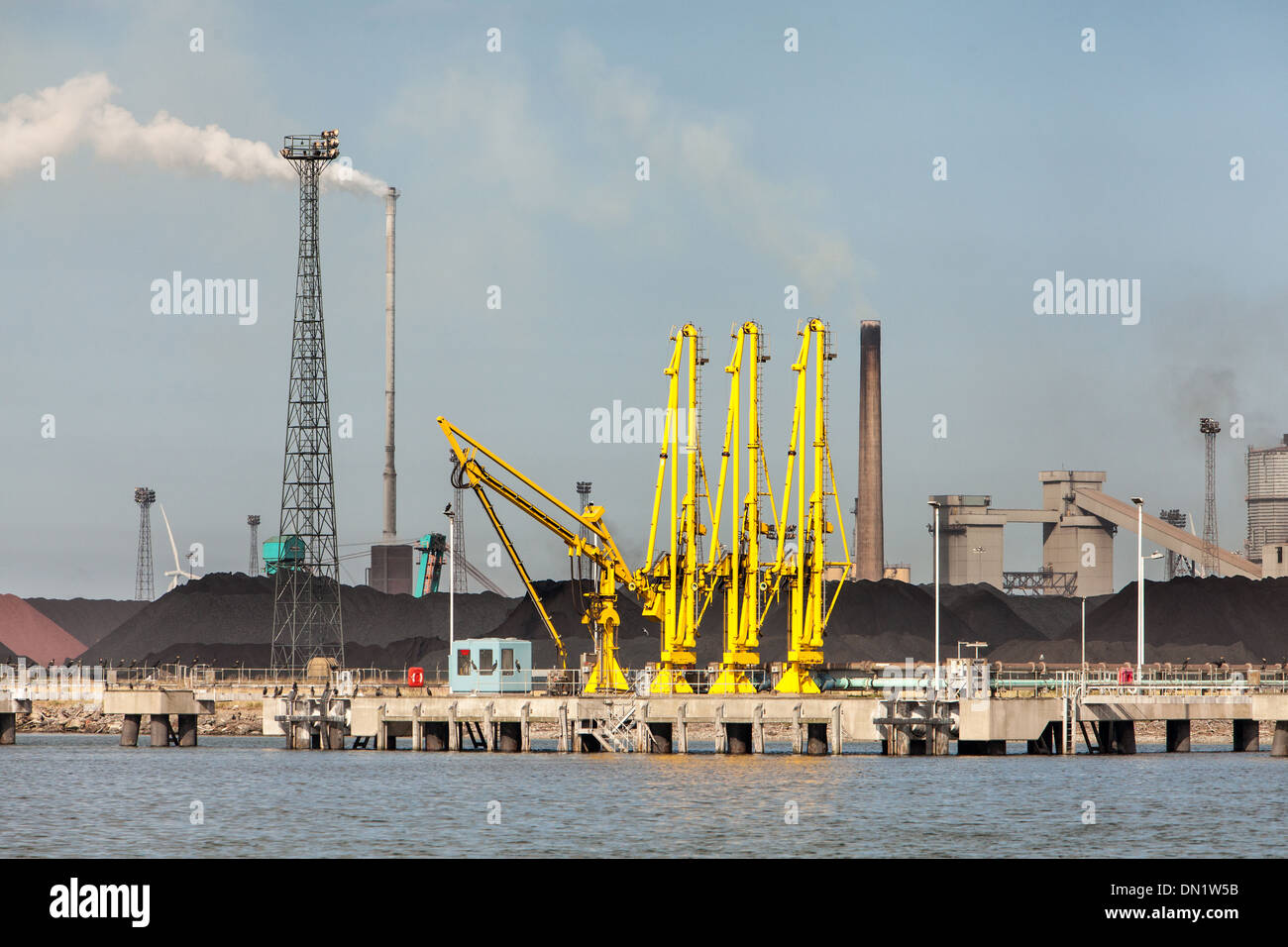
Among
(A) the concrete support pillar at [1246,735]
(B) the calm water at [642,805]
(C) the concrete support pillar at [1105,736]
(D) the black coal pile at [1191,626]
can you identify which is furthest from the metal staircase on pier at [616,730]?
(D) the black coal pile at [1191,626]

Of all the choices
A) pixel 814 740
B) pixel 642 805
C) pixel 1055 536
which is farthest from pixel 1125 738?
pixel 1055 536

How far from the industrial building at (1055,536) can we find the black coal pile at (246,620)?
4912 cm

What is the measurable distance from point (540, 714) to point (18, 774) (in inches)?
876

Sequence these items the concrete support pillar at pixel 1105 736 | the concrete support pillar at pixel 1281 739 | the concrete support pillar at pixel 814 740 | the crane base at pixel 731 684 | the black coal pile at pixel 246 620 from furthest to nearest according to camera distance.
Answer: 1. the black coal pile at pixel 246 620
2. the crane base at pixel 731 684
3. the concrete support pillar at pixel 1105 736
4. the concrete support pillar at pixel 814 740
5. the concrete support pillar at pixel 1281 739

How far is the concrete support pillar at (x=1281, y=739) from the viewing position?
7719 centimetres

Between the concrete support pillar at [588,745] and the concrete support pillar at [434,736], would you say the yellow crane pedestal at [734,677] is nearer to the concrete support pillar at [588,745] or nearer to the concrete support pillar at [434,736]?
the concrete support pillar at [588,745]

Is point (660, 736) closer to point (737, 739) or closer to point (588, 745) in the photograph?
point (737, 739)

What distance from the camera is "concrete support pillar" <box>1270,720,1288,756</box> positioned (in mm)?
77188

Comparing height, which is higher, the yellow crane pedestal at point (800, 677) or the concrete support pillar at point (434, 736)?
the yellow crane pedestal at point (800, 677)

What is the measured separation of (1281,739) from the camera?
78.4m

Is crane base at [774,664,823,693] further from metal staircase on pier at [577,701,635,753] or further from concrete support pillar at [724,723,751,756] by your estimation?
metal staircase on pier at [577,701,635,753]
